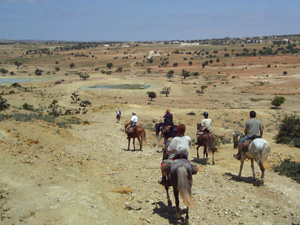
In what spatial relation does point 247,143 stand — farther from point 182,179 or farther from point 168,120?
point 168,120

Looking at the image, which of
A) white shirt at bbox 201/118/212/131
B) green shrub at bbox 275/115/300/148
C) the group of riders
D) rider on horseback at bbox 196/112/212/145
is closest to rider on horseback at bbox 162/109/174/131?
the group of riders

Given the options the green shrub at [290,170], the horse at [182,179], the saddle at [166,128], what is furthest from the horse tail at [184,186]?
the saddle at [166,128]

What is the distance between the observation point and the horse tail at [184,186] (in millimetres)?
7039

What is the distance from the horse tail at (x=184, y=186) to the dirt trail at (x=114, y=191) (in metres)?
1.11

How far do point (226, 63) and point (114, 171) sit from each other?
10868 cm

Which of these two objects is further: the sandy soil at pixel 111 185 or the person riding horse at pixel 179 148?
the person riding horse at pixel 179 148

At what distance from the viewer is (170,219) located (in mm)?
7863

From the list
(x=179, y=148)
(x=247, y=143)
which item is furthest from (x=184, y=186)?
(x=247, y=143)

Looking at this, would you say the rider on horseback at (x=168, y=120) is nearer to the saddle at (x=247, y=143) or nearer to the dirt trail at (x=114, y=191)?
the dirt trail at (x=114, y=191)

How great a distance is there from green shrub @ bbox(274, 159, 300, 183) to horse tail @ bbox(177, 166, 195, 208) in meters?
5.94

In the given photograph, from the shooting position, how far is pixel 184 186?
715 cm

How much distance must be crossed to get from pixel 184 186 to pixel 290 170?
6.71 meters

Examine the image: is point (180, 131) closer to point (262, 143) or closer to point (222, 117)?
point (262, 143)

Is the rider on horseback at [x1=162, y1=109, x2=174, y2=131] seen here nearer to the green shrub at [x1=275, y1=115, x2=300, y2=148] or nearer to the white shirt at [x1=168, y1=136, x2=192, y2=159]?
the white shirt at [x1=168, y1=136, x2=192, y2=159]
